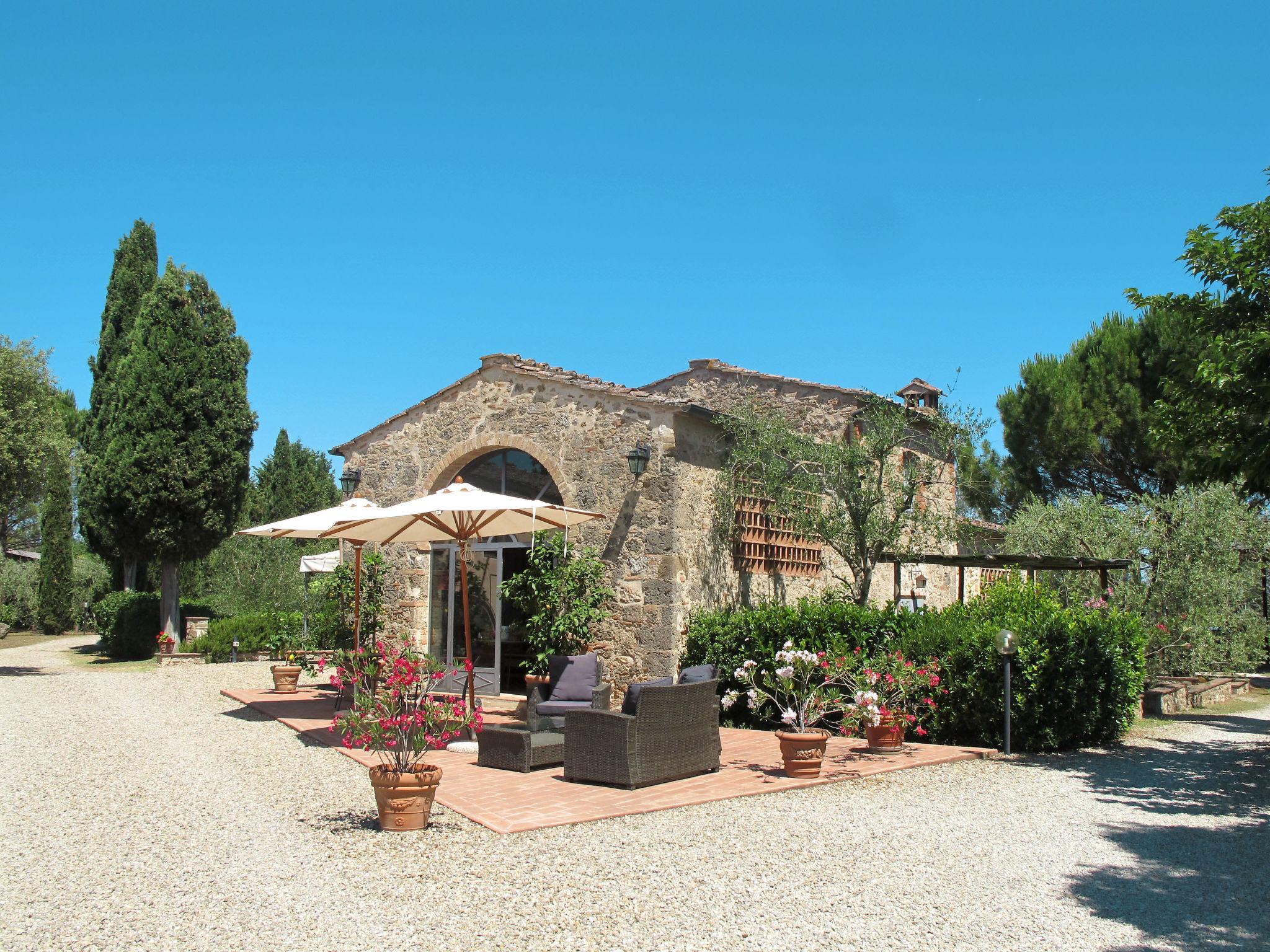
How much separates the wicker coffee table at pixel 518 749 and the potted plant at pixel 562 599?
319cm

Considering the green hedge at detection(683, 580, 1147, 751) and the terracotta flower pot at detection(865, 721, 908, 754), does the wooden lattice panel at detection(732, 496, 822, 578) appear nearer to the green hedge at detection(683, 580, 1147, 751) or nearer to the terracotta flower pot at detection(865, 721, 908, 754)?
the green hedge at detection(683, 580, 1147, 751)

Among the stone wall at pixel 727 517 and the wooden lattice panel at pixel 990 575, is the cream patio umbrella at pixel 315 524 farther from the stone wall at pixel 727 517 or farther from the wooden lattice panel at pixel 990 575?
the wooden lattice panel at pixel 990 575

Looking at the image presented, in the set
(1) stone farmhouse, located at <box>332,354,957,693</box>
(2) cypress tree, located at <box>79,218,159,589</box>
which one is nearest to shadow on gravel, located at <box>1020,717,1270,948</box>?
(1) stone farmhouse, located at <box>332,354,957,693</box>

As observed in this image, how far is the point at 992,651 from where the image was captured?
9219 mm

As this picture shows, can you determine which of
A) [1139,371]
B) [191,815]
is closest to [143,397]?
[191,815]

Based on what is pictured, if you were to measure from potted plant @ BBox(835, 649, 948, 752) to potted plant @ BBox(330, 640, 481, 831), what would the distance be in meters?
4.03

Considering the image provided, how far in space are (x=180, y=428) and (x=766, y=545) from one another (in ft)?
41.2

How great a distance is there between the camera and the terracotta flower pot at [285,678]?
13023mm

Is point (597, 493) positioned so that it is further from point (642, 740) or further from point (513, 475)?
point (642, 740)

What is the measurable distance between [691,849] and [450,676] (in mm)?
7556

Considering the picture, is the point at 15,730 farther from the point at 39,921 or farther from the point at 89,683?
the point at 39,921

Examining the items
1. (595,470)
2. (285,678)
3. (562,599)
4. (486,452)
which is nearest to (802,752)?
(562,599)

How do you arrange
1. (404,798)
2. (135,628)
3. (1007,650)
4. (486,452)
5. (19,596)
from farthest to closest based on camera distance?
(19,596) < (135,628) < (486,452) < (1007,650) < (404,798)

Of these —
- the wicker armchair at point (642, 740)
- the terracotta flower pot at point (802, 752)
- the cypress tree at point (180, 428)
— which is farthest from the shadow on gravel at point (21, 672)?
the terracotta flower pot at point (802, 752)
